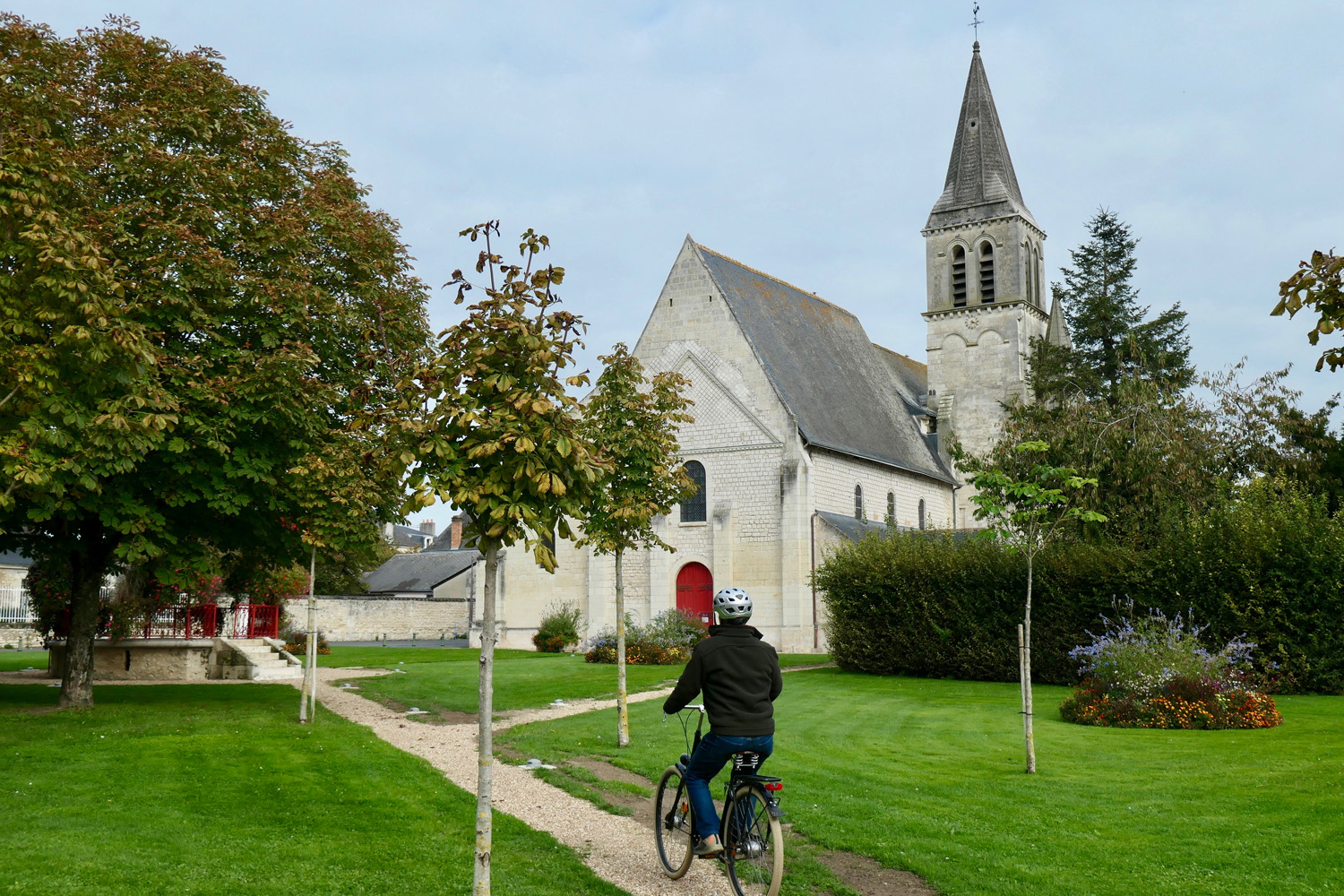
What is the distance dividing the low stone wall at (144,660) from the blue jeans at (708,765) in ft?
64.8

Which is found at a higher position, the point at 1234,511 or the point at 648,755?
the point at 1234,511

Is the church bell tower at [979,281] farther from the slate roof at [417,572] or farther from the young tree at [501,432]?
the young tree at [501,432]

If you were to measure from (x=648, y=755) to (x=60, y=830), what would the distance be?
6040 mm

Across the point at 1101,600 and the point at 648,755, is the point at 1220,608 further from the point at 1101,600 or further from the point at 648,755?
the point at 648,755

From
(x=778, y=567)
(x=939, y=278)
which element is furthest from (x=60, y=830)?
(x=939, y=278)

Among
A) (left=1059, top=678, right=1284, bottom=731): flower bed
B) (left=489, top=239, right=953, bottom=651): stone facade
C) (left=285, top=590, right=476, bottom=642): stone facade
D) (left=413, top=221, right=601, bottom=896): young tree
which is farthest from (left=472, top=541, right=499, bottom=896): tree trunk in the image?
(left=285, top=590, right=476, bottom=642): stone facade

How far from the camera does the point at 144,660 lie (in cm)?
2320

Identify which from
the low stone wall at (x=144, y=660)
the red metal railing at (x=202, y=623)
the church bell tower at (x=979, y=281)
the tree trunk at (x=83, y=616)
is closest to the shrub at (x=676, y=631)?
the red metal railing at (x=202, y=623)

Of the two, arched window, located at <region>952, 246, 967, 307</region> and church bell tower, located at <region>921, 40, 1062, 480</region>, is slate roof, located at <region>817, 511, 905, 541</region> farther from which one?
arched window, located at <region>952, 246, 967, 307</region>

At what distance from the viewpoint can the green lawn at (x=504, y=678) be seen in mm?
19203

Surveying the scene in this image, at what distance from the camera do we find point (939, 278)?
4456 centimetres

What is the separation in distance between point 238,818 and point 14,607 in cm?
3583

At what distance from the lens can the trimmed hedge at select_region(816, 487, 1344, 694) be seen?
1961 centimetres

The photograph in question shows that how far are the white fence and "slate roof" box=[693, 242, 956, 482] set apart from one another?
27.4 m
